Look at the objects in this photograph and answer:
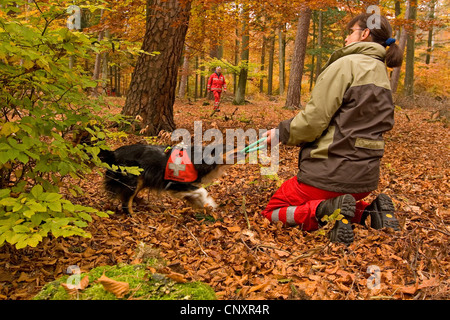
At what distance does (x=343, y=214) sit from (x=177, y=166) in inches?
Answer: 78.8

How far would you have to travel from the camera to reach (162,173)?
380cm

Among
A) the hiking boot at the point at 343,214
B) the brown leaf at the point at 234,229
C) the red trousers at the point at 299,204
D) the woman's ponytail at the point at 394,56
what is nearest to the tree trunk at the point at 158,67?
the brown leaf at the point at 234,229

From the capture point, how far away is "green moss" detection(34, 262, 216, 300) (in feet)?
5.34

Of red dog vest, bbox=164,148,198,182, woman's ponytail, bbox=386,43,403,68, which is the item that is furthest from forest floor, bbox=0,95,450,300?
woman's ponytail, bbox=386,43,403,68

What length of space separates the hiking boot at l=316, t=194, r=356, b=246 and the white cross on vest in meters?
1.78

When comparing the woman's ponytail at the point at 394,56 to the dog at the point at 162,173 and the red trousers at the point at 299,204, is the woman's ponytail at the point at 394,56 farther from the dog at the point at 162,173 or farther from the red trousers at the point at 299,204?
the dog at the point at 162,173

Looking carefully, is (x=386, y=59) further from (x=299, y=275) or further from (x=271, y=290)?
(x=271, y=290)

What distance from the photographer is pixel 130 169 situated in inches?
108

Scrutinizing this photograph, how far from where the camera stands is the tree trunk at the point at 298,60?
11.2m

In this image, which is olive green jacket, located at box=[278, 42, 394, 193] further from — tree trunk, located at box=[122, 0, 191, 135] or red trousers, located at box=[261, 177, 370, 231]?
tree trunk, located at box=[122, 0, 191, 135]

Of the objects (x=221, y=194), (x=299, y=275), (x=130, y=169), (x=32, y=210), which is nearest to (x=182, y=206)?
(x=221, y=194)

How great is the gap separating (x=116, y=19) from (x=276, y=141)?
14.0 feet

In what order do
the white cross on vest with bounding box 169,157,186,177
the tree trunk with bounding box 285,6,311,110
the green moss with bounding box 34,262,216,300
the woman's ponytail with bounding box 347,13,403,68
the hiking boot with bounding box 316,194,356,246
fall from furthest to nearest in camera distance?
the tree trunk with bounding box 285,6,311,110
the white cross on vest with bounding box 169,157,186,177
the woman's ponytail with bounding box 347,13,403,68
the hiking boot with bounding box 316,194,356,246
the green moss with bounding box 34,262,216,300

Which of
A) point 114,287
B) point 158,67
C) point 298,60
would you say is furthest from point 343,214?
point 298,60
